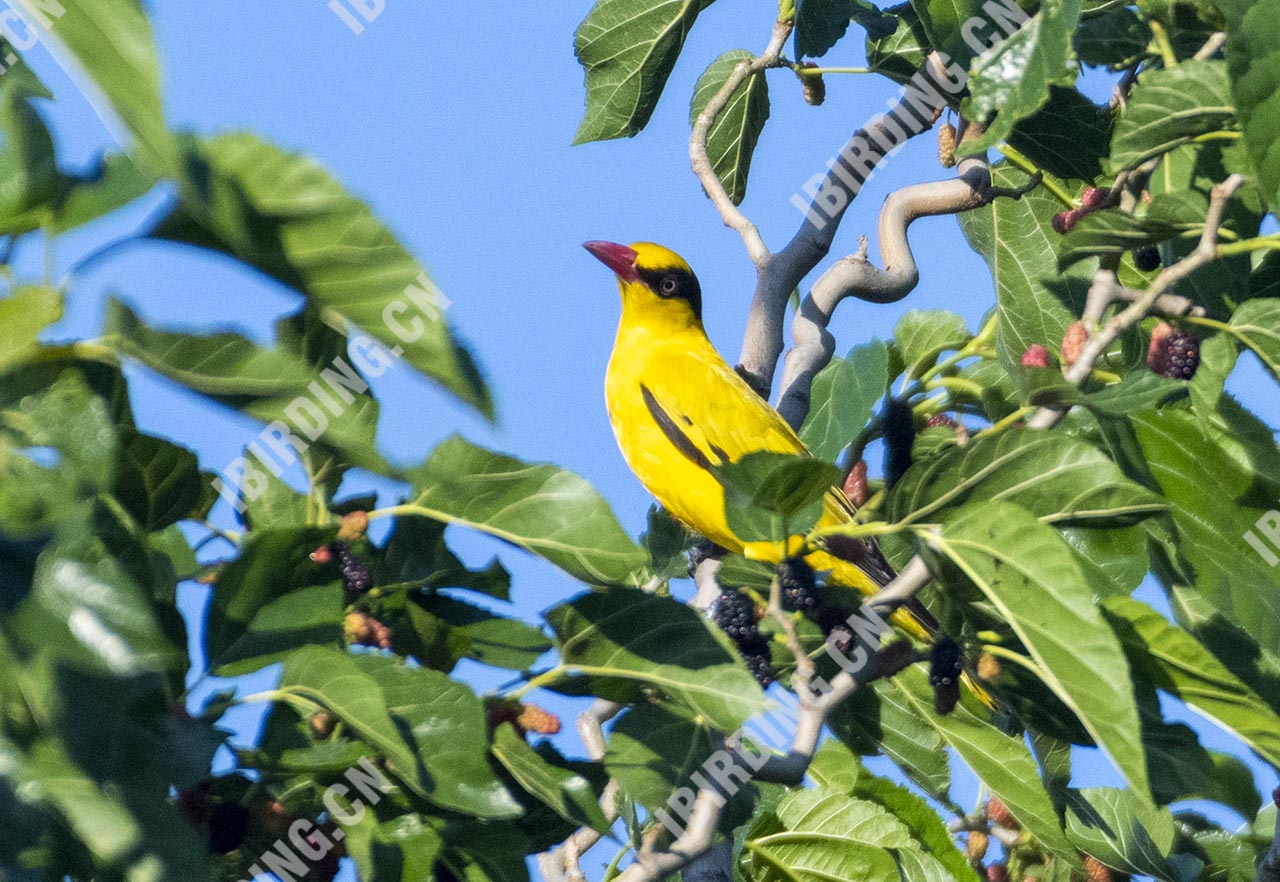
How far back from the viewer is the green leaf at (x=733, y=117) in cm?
415

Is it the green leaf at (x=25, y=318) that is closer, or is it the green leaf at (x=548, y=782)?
the green leaf at (x=25, y=318)

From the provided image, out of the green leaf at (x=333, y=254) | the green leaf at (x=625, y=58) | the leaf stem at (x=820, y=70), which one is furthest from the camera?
the green leaf at (x=625, y=58)

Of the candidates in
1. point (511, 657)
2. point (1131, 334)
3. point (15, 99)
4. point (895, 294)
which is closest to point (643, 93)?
point (895, 294)

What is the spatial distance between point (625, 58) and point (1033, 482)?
87.4 inches

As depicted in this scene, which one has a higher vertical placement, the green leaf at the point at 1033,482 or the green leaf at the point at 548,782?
the green leaf at the point at 548,782

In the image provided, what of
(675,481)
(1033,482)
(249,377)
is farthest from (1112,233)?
(675,481)

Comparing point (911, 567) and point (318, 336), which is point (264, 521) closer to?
point (318, 336)

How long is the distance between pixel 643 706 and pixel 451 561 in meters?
0.37

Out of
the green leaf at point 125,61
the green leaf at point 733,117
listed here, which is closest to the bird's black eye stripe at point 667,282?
the green leaf at point 733,117

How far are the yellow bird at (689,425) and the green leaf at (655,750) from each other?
2.37 metres

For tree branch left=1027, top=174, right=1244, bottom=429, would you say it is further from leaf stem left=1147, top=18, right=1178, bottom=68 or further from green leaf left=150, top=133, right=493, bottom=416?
green leaf left=150, top=133, right=493, bottom=416

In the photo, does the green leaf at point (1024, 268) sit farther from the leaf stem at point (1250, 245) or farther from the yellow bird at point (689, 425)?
the yellow bird at point (689, 425)

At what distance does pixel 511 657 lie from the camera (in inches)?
81.4

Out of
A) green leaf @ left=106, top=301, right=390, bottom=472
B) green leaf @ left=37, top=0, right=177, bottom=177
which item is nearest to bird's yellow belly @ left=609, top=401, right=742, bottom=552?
green leaf @ left=106, top=301, right=390, bottom=472
